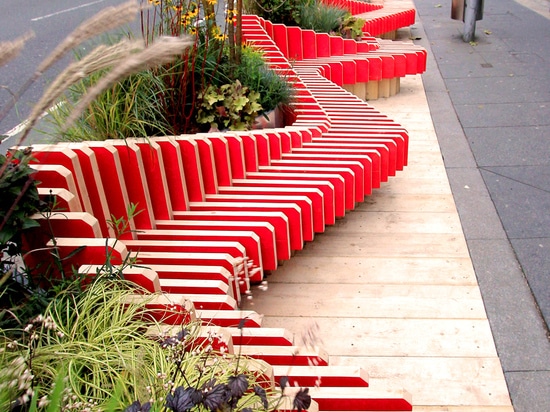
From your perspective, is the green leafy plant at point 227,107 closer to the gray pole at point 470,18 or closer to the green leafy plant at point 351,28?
the green leafy plant at point 351,28

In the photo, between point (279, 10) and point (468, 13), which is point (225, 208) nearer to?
point (279, 10)

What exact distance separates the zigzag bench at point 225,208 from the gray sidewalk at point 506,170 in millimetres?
831

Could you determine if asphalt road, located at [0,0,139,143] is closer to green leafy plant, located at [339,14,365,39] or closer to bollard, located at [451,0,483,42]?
green leafy plant, located at [339,14,365,39]

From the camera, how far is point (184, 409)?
131 cm

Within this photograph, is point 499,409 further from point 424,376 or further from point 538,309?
point 538,309

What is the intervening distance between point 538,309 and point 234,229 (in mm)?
1816

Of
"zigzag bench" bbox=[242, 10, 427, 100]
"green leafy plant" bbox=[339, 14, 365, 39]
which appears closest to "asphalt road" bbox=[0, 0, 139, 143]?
"zigzag bench" bbox=[242, 10, 427, 100]

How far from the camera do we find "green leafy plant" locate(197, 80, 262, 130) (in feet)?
13.8

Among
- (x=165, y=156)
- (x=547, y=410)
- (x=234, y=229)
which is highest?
(x=165, y=156)

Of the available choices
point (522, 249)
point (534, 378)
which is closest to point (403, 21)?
point (522, 249)

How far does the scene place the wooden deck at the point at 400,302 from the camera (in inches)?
110

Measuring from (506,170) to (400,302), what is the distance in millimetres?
2329

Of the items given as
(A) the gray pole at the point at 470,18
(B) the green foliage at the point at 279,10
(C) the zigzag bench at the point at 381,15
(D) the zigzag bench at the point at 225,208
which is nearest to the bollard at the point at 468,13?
(A) the gray pole at the point at 470,18

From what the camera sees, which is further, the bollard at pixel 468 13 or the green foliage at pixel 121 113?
the bollard at pixel 468 13
